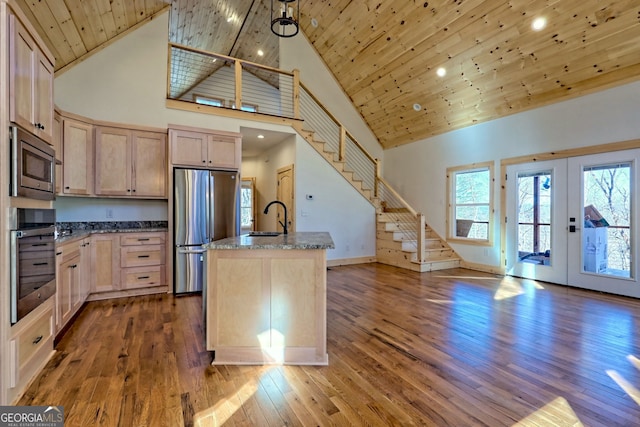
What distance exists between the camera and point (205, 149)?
4473mm

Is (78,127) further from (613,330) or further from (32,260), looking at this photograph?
(613,330)

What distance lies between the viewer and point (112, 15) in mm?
4160

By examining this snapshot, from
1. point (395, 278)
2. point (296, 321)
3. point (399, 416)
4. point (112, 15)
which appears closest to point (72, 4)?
point (112, 15)

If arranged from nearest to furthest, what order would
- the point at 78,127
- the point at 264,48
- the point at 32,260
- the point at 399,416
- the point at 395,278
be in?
the point at 399,416
the point at 32,260
the point at 78,127
the point at 395,278
the point at 264,48

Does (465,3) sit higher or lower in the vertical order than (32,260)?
higher

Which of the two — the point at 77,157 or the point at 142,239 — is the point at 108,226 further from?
the point at 77,157

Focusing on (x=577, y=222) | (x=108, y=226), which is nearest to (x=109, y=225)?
(x=108, y=226)

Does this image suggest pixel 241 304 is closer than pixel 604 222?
Yes

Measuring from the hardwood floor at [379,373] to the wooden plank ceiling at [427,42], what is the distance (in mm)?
3207

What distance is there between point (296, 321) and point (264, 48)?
25.1 ft

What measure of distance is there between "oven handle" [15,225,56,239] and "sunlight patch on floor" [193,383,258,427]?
150cm

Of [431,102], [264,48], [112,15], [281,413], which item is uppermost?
[264,48]

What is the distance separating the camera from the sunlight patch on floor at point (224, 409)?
1.66m

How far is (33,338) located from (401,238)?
5.57m
